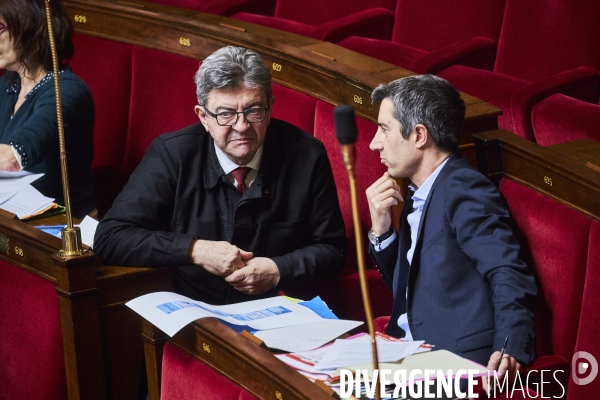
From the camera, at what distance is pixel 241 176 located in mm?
884

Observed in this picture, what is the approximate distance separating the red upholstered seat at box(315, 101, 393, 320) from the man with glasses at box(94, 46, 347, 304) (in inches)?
1.9

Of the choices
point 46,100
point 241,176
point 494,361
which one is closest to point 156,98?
point 46,100

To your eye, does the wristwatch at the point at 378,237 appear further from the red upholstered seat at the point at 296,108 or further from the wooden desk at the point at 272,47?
the red upholstered seat at the point at 296,108

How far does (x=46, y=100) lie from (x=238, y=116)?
33 cm

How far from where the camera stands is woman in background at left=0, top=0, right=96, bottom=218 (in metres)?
1.06

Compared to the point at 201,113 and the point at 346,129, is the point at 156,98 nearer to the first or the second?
the point at 201,113

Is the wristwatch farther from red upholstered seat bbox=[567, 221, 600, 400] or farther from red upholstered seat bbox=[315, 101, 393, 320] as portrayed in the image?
red upholstered seat bbox=[567, 221, 600, 400]

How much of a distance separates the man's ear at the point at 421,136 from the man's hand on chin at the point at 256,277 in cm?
18

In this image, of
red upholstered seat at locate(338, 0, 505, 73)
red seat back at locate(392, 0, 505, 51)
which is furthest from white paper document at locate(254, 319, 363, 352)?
red seat back at locate(392, 0, 505, 51)

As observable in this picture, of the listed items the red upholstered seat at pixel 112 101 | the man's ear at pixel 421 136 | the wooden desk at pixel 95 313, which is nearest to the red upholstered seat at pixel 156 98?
the red upholstered seat at pixel 112 101

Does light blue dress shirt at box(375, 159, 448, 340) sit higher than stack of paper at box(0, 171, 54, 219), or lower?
higher

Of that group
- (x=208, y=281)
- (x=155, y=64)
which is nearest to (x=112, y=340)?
(x=208, y=281)

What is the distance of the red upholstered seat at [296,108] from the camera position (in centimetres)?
105

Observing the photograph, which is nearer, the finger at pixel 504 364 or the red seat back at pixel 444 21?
the finger at pixel 504 364
